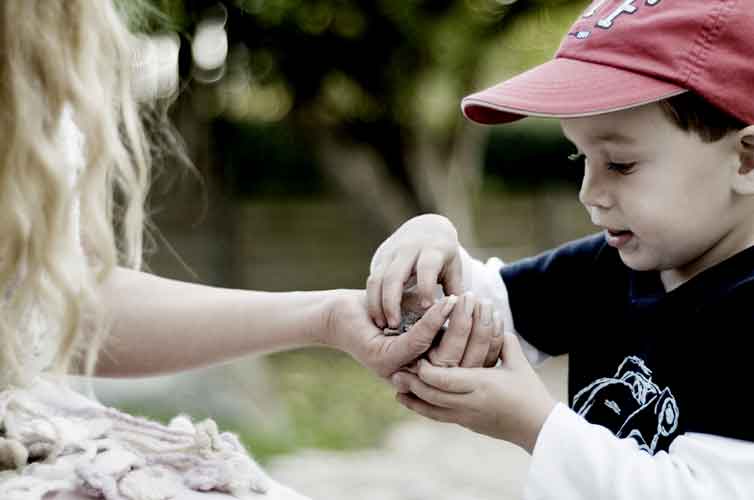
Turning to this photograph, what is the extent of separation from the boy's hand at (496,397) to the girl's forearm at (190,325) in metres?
0.29

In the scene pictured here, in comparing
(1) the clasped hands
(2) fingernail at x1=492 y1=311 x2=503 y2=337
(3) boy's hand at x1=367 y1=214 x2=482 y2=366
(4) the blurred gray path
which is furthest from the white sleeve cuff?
(4) the blurred gray path

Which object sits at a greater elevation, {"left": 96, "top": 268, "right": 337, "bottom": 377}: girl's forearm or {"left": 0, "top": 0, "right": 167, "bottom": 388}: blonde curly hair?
{"left": 0, "top": 0, "right": 167, "bottom": 388}: blonde curly hair

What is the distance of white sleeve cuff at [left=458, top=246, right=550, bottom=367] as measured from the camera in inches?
80.6

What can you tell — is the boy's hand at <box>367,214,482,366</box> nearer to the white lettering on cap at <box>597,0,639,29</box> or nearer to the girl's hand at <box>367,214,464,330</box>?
the girl's hand at <box>367,214,464,330</box>

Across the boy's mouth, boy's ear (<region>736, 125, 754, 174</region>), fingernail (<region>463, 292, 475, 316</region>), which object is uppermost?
boy's ear (<region>736, 125, 754, 174</region>)

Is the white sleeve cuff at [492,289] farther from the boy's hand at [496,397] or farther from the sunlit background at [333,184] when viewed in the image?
the sunlit background at [333,184]

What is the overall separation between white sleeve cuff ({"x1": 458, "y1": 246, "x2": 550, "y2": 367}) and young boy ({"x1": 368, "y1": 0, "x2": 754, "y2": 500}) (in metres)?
0.22

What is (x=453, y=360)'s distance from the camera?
5.43ft

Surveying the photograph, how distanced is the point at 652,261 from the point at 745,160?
0.21 metres

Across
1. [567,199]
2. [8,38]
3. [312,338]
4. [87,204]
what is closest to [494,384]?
[312,338]

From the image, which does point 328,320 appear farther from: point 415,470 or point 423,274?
point 415,470

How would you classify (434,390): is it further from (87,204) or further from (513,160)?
(513,160)

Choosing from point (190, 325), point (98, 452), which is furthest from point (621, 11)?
point (98, 452)

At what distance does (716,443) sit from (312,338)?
2.27 feet
